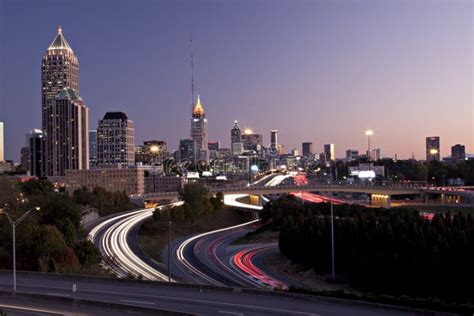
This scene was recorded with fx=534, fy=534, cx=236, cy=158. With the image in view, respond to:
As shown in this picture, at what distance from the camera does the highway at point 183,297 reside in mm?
21766

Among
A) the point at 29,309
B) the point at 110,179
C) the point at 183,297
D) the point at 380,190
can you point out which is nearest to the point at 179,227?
the point at 380,190

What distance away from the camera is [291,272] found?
47.8 metres

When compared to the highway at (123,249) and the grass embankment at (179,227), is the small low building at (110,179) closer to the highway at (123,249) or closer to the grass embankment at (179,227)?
the grass embankment at (179,227)

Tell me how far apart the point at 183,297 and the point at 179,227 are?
5699 cm

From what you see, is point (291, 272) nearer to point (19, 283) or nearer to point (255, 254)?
point (255, 254)

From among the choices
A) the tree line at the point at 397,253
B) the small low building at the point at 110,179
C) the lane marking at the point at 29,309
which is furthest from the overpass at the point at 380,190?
the lane marking at the point at 29,309

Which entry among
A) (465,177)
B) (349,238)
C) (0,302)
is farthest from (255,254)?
(465,177)

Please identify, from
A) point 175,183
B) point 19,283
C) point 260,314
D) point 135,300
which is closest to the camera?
point 260,314

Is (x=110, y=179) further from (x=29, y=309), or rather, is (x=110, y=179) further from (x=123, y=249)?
(x=29, y=309)

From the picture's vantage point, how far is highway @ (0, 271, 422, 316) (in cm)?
2177

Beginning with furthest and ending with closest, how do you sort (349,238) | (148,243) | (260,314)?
(148,243) < (349,238) < (260,314)

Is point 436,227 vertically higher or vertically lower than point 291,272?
higher

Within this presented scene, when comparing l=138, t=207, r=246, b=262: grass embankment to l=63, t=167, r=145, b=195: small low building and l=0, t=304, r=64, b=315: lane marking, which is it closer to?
l=0, t=304, r=64, b=315: lane marking

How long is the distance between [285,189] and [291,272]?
72.7 metres
